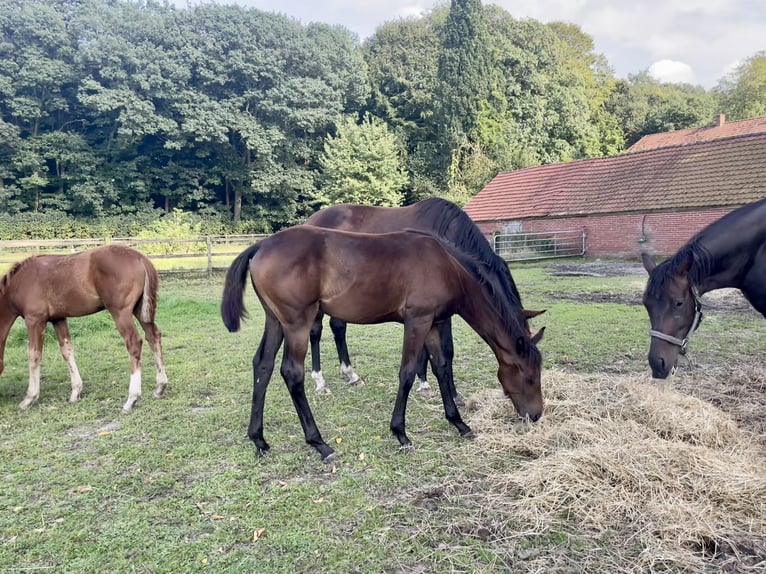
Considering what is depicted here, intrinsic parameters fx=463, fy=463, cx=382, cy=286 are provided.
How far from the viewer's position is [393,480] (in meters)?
2.91

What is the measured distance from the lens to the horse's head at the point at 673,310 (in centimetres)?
340

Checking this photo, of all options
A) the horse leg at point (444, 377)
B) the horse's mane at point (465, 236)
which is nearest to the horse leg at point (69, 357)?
the horse leg at point (444, 377)

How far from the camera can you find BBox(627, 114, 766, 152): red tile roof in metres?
26.3

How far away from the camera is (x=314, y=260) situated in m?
3.33

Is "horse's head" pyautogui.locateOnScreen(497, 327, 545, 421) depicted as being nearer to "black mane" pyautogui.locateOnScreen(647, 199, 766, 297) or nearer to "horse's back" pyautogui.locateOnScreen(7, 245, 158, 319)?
"black mane" pyautogui.locateOnScreen(647, 199, 766, 297)

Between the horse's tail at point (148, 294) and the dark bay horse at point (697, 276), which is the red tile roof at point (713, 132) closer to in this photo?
the dark bay horse at point (697, 276)

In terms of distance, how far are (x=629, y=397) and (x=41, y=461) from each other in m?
4.48

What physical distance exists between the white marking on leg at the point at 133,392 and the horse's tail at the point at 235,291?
165cm

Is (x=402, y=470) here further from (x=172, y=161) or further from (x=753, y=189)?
(x=172, y=161)

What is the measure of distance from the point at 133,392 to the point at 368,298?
2.63 m

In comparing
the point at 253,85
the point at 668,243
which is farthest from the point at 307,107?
the point at 668,243

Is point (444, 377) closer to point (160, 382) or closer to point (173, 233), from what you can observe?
point (160, 382)

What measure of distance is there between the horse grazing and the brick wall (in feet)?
41.2

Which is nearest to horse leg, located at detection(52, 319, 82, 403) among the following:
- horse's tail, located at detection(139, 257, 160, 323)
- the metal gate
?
horse's tail, located at detection(139, 257, 160, 323)
